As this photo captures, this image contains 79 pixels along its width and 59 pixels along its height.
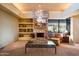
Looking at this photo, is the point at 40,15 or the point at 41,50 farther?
the point at 40,15

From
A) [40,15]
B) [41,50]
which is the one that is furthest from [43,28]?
[41,50]

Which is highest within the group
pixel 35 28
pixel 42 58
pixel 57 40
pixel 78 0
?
pixel 78 0

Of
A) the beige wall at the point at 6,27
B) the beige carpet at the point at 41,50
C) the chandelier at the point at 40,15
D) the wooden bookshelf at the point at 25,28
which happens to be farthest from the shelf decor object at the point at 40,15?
the beige wall at the point at 6,27

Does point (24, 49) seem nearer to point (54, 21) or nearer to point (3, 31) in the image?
point (54, 21)

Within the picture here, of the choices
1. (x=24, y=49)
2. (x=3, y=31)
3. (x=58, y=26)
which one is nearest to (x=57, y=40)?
(x=58, y=26)

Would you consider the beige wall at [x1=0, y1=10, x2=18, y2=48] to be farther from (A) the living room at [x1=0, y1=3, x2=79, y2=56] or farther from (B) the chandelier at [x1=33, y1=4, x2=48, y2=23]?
(B) the chandelier at [x1=33, y1=4, x2=48, y2=23]

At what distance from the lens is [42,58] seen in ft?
10.3

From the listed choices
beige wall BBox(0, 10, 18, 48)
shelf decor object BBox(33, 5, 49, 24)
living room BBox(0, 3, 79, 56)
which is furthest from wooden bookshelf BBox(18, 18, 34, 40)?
beige wall BBox(0, 10, 18, 48)

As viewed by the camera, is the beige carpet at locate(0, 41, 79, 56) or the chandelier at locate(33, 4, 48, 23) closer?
the beige carpet at locate(0, 41, 79, 56)

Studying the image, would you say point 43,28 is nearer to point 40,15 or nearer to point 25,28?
point 40,15

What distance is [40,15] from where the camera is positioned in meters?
4.46

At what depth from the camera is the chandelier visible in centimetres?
429

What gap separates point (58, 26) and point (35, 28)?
2.48 feet

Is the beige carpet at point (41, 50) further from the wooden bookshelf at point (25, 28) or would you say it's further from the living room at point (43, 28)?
the wooden bookshelf at point (25, 28)
